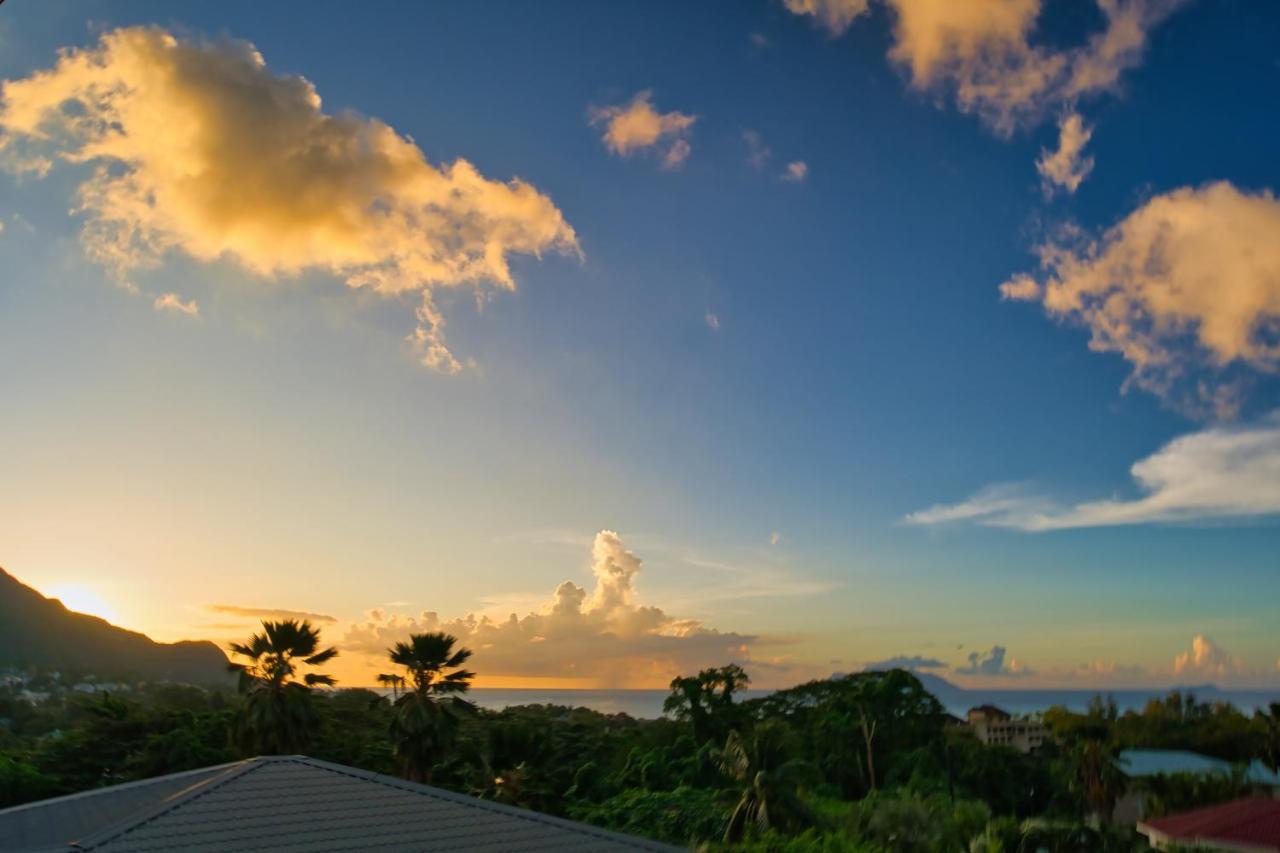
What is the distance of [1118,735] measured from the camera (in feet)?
277

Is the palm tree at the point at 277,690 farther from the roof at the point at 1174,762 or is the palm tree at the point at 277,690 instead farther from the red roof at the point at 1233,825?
the roof at the point at 1174,762

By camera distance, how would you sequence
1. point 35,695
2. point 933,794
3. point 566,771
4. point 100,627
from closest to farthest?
point 566,771 → point 933,794 → point 35,695 → point 100,627

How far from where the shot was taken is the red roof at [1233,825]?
28.9 m

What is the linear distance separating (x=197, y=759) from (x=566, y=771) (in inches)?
676

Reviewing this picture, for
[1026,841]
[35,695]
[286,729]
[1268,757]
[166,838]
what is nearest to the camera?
[166,838]

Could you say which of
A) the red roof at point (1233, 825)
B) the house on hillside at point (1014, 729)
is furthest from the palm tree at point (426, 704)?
the house on hillside at point (1014, 729)

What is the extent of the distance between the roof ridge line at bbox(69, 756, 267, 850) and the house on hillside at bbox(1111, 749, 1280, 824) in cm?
5274

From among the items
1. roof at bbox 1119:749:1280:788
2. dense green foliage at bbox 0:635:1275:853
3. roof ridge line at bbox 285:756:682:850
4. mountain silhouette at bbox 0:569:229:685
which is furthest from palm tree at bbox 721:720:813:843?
mountain silhouette at bbox 0:569:229:685

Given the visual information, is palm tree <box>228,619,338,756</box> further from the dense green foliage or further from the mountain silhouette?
the mountain silhouette

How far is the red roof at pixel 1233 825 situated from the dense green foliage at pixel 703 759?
2.74m

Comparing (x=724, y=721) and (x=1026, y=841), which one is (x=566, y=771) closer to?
(x=724, y=721)

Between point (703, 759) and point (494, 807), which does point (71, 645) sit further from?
point (494, 807)

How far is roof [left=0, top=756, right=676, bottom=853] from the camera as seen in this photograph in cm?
1230

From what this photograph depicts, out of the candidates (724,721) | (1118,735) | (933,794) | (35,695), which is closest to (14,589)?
(35,695)
